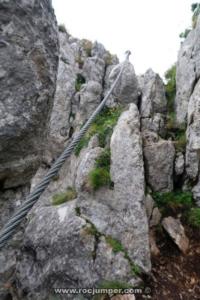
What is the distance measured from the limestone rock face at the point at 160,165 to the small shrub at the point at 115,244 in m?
2.88

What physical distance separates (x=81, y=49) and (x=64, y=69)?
410 centimetres

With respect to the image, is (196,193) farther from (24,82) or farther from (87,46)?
(87,46)

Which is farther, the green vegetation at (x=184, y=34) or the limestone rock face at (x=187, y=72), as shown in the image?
the green vegetation at (x=184, y=34)

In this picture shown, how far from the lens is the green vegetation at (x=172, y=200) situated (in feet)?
28.4

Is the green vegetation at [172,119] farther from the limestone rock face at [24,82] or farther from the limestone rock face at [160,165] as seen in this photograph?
the limestone rock face at [24,82]

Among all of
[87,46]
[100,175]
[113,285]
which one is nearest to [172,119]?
[100,175]

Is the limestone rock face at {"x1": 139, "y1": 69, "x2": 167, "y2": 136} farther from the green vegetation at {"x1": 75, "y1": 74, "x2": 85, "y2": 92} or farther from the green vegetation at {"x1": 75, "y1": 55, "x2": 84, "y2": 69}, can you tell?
the green vegetation at {"x1": 75, "y1": 55, "x2": 84, "y2": 69}

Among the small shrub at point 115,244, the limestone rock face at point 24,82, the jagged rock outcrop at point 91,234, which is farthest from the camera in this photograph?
the small shrub at point 115,244

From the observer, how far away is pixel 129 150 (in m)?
9.02

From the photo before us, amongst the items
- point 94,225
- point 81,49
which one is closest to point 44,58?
point 94,225

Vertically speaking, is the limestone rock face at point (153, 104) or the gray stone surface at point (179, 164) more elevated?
the limestone rock face at point (153, 104)

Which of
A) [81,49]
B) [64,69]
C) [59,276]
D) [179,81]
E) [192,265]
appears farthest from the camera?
[81,49]

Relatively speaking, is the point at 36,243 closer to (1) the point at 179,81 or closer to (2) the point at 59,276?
(2) the point at 59,276

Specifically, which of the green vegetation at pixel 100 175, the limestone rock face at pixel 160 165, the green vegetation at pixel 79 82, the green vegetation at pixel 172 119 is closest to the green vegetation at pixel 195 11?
the green vegetation at pixel 172 119
